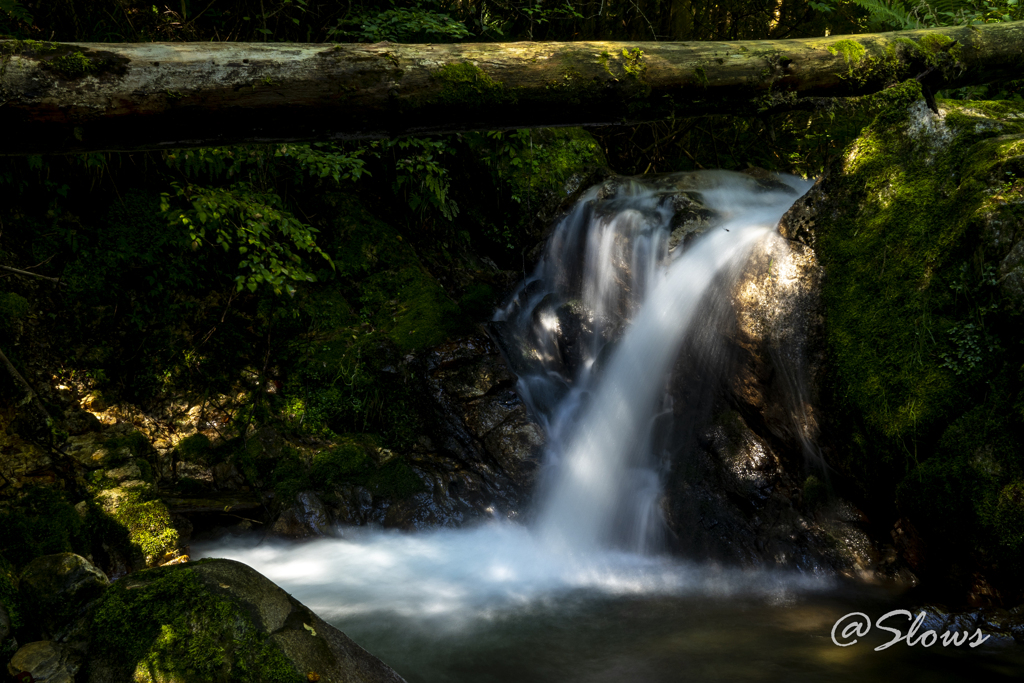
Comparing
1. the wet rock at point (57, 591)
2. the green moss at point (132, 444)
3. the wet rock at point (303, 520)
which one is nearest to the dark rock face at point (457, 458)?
the wet rock at point (303, 520)

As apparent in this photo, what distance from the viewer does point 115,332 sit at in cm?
571

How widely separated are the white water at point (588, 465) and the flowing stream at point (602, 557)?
2 cm

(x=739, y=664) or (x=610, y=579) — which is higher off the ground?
(x=739, y=664)

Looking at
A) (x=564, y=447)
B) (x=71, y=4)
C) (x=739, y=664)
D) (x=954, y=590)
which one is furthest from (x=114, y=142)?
(x=954, y=590)

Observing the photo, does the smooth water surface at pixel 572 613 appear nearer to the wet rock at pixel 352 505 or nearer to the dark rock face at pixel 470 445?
the wet rock at pixel 352 505

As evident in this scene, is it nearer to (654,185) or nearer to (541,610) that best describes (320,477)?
(541,610)

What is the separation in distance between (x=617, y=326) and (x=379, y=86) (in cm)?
408

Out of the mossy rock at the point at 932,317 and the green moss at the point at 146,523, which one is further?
the green moss at the point at 146,523

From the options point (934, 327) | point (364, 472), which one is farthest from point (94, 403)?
point (934, 327)

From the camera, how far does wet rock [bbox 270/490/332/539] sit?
528 cm

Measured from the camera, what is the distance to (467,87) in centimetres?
306

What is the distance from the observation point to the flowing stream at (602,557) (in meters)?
3.63

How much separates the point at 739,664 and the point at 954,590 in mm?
1402
